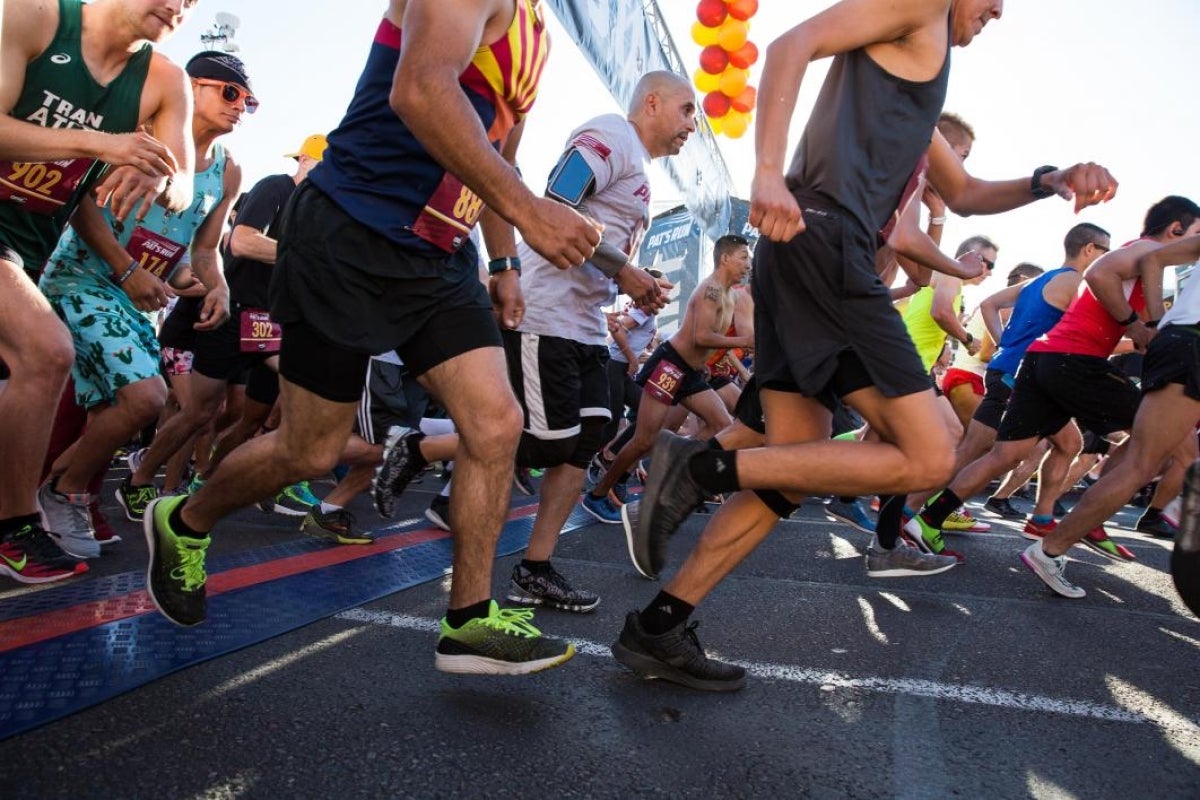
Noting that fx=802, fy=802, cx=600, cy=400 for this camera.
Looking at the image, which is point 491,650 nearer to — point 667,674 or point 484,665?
point 484,665

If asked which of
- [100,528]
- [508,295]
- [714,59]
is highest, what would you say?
[714,59]

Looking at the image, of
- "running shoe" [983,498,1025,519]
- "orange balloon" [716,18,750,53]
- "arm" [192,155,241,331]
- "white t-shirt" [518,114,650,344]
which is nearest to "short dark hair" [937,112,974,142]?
"white t-shirt" [518,114,650,344]

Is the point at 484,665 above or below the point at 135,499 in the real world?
above

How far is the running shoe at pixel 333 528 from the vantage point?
387 centimetres

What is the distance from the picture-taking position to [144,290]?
3189 millimetres

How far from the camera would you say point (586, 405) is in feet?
10.5

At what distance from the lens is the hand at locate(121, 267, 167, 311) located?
3182 mm

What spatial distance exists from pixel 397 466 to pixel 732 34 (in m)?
9.36

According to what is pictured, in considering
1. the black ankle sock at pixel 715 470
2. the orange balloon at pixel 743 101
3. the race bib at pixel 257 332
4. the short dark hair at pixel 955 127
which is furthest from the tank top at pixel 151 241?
the orange balloon at pixel 743 101

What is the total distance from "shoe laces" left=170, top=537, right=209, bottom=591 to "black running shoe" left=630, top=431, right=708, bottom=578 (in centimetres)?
120

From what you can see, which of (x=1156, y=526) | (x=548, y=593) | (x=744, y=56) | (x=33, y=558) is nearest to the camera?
(x=33, y=558)

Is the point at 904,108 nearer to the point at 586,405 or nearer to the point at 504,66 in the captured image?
the point at 504,66

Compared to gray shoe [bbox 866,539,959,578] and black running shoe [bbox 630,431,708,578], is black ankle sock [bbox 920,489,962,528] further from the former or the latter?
black running shoe [bbox 630,431,708,578]

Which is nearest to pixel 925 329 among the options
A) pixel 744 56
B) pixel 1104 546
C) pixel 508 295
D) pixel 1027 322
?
pixel 1027 322
